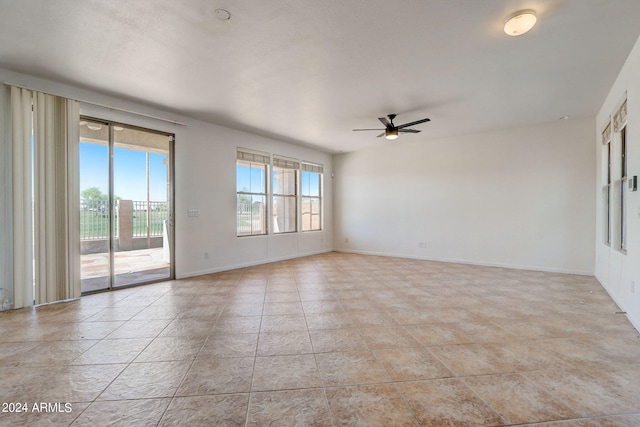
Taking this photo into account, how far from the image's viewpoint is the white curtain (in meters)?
3.46

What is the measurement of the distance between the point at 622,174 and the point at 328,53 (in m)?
4.14

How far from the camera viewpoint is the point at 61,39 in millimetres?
2801

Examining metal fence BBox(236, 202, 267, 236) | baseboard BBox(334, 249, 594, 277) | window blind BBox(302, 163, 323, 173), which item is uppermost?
window blind BBox(302, 163, 323, 173)

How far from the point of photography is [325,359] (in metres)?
2.29

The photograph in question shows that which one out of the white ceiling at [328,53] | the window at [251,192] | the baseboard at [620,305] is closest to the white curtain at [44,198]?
the white ceiling at [328,53]

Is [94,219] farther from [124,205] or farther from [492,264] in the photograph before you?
[492,264]

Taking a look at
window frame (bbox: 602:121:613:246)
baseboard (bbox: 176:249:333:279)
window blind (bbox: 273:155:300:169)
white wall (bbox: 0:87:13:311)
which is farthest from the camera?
window blind (bbox: 273:155:300:169)

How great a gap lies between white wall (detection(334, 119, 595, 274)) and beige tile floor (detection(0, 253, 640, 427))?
1872 millimetres

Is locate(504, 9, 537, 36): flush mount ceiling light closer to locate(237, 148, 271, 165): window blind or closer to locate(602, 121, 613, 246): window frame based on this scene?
locate(602, 121, 613, 246): window frame

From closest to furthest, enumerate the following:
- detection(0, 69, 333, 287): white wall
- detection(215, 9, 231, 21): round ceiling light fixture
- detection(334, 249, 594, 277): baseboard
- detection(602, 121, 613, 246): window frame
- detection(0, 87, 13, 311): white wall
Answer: detection(215, 9, 231, 21): round ceiling light fixture, detection(0, 87, 13, 311): white wall, detection(602, 121, 613, 246): window frame, detection(0, 69, 333, 287): white wall, detection(334, 249, 594, 277): baseboard

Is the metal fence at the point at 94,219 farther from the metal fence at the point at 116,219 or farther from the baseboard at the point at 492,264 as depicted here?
the baseboard at the point at 492,264

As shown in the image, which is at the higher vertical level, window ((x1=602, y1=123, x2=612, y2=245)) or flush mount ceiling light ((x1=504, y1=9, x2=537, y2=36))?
flush mount ceiling light ((x1=504, y1=9, x2=537, y2=36))

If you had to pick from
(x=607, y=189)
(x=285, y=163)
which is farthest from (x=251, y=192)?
(x=607, y=189)

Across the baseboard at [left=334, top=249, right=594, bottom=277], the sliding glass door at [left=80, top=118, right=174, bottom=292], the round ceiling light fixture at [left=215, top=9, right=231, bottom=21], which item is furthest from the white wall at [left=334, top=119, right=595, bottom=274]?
the round ceiling light fixture at [left=215, top=9, right=231, bottom=21]
